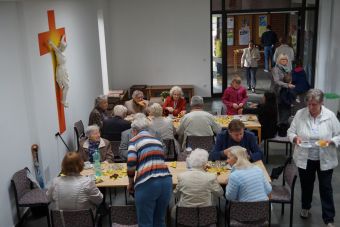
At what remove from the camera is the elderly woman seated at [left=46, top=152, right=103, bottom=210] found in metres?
4.03

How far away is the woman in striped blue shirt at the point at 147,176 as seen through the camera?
4.12 metres

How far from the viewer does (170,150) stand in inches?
246

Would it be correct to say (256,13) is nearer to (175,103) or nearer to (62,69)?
(175,103)

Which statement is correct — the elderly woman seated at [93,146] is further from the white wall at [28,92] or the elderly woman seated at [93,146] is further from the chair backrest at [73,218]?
the chair backrest at [73,218]

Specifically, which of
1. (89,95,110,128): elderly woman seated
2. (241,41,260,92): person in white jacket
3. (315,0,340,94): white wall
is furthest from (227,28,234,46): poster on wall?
(89,95,110,128): elderly woman seated

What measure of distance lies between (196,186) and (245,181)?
475mm

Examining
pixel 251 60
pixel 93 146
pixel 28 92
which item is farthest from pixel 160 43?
pixel 93 146

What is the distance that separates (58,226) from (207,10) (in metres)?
8.10

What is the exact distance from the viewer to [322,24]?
1087 cm

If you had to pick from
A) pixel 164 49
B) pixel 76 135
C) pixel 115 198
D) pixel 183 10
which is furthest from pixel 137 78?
pixel 115 198

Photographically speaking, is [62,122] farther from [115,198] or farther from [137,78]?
[137,78]

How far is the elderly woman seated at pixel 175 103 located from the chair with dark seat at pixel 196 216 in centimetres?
340

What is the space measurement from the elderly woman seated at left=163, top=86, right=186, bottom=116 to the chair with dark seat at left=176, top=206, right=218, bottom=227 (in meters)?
3.40

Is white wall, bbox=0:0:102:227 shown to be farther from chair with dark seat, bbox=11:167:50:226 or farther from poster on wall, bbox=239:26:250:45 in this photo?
poster on wall, bbox=239:26:250:45
